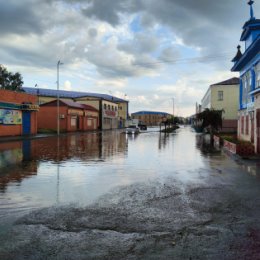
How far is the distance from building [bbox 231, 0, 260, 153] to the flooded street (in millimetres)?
9047

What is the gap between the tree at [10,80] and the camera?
7232 cm

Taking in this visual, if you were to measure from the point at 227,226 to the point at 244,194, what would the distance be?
312cm

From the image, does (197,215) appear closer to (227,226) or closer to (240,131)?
(227,226)

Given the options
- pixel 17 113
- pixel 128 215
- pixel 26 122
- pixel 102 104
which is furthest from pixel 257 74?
pixel 102 104

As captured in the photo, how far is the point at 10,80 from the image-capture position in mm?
73938

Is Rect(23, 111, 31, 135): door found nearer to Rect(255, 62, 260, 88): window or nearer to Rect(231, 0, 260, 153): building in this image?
Rect(231, 0, 260, 153): building

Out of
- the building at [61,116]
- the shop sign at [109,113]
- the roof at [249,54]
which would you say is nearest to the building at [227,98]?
the building at [61,116]

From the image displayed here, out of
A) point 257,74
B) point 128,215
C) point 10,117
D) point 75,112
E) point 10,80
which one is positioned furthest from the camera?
point 10,80

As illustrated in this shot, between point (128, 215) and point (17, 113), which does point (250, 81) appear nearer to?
point (128, 215)

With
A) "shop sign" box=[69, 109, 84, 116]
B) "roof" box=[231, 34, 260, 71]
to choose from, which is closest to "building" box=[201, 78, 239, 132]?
"shop sign" box=[69, 109, 84, 116]

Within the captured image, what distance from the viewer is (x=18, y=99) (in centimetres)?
3962

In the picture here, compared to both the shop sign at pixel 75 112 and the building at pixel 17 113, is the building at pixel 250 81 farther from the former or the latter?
the shop sign at pixel 75 112

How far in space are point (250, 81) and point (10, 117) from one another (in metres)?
24.9

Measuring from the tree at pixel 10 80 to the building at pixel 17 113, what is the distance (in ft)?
107
